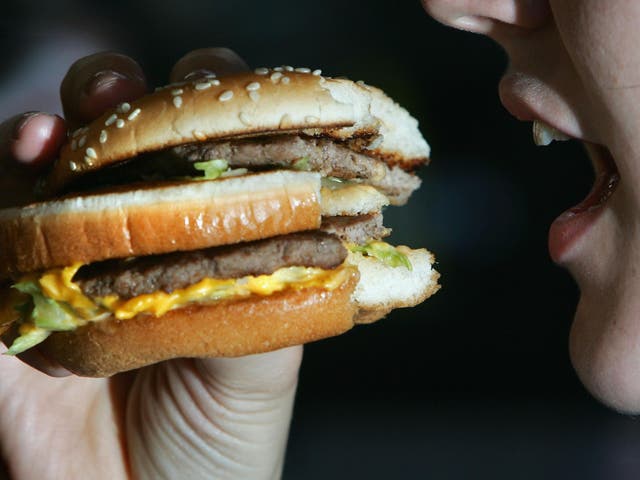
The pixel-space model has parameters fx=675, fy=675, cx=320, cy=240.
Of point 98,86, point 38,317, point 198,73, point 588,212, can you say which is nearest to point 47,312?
point 38,317

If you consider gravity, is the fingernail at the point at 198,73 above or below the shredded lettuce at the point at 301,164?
above

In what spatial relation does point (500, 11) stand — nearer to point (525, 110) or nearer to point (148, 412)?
point (525, 110)

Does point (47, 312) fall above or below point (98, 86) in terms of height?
below

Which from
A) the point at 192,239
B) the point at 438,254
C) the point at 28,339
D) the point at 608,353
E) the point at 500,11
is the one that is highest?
the point at 500,11

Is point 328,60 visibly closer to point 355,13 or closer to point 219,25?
point 355,13

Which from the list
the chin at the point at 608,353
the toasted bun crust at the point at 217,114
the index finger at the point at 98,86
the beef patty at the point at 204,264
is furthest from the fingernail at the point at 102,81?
the chin at the point at 608,353

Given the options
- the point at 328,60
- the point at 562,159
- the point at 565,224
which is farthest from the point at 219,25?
the point at 565,224

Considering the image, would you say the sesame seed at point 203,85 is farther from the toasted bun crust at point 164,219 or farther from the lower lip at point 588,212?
the lower lip at point 588,212
